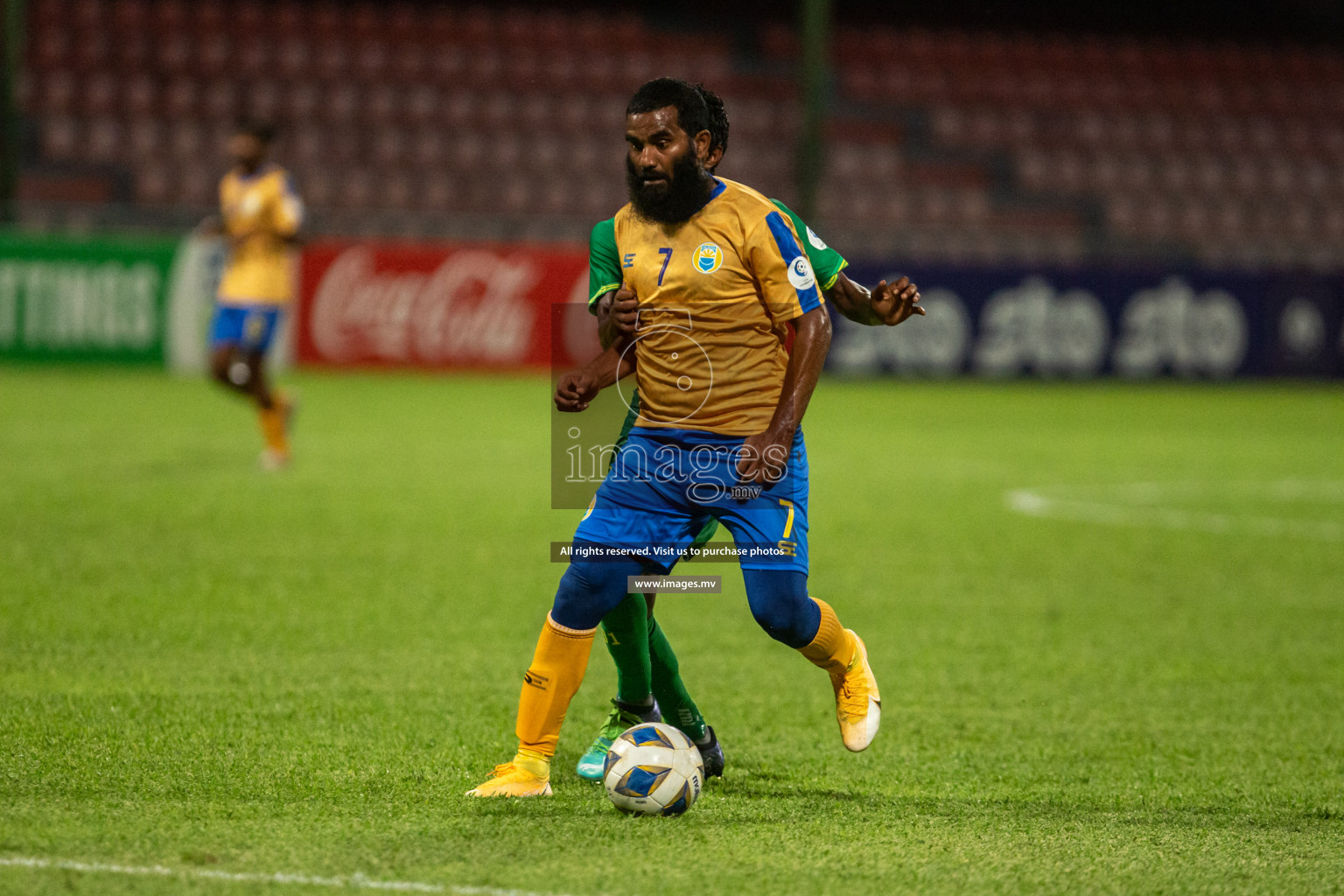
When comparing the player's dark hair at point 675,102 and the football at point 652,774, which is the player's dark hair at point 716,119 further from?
the football at point 652,774

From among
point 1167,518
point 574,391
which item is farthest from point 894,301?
point 1167,518

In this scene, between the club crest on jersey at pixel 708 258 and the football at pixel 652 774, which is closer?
the football at pixel 652 774

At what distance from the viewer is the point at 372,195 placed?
21344mm

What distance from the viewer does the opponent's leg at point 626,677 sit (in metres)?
4.39

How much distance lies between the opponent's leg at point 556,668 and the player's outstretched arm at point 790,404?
0.42 metres

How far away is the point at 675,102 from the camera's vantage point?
161 inches

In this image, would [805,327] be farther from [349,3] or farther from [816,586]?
[349,3]

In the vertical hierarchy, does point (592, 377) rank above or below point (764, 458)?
above

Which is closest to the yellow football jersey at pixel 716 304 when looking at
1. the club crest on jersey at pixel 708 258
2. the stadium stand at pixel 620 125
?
the club crest on jersey at pixel 708 258

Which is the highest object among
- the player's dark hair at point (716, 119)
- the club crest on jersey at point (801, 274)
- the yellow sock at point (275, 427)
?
the player's dark hair at point (716, 119)

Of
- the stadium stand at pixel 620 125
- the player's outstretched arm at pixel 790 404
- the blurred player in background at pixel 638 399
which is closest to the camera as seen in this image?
the player's outstretched arm at pixel 790 404

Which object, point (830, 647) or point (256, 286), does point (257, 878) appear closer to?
point (830, 647)

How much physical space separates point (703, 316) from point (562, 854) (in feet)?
4.75

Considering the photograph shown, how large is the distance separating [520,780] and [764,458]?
1.07 metres
